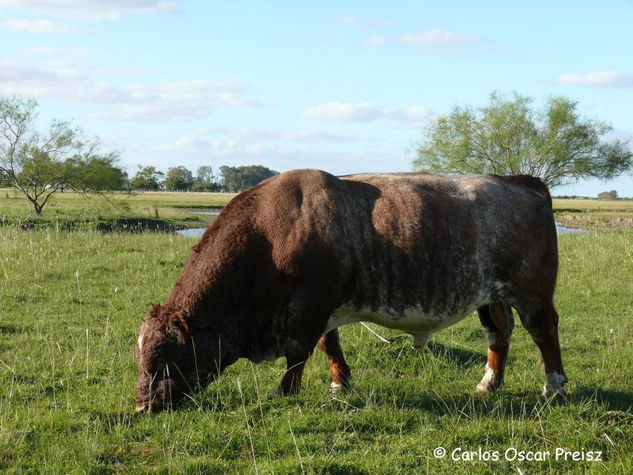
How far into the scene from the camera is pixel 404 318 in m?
6.62

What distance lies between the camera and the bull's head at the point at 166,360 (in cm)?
605

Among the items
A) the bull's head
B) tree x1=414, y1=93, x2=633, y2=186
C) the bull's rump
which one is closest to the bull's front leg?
the bull's rump

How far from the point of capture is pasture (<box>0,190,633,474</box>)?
5.17 m

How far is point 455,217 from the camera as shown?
22.2 ft

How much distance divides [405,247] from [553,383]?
2.04 metres

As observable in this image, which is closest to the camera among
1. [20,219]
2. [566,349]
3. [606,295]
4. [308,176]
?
[308,176]

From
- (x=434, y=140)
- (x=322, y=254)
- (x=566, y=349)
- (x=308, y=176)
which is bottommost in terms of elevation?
(x=566, y=349)

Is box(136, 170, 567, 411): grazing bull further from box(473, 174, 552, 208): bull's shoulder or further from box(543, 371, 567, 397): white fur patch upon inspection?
box(473, 174, 552, 208): bull's shoulder

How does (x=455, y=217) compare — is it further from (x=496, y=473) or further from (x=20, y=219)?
(x=20, y=219)

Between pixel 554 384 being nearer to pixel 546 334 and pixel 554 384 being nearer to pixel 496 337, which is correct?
pixel 546 334

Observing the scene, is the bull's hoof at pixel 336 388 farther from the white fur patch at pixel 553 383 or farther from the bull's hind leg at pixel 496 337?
the white fur patch at pixel 553 383

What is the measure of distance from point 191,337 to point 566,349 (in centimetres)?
517

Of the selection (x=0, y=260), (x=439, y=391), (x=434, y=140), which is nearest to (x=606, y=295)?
(x=439, y=391)

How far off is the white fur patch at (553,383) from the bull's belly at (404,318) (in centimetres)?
101
